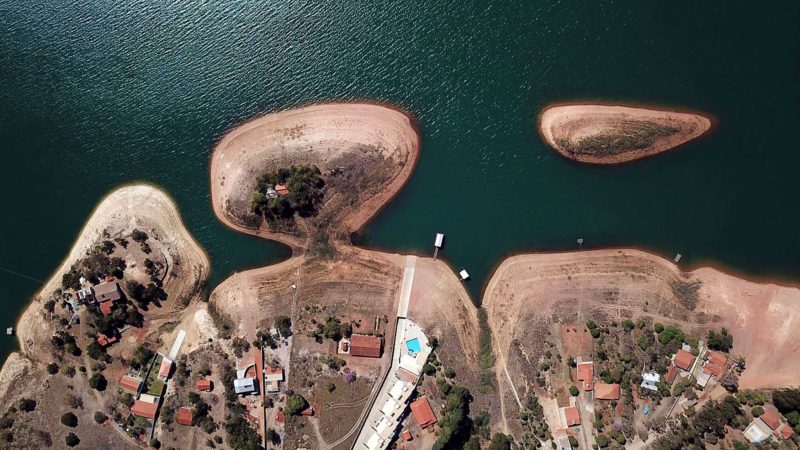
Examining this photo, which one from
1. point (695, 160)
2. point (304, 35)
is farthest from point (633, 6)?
point (304, 35)

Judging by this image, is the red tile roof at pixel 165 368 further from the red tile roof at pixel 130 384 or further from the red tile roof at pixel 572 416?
the red tile roof at pixel 572 416

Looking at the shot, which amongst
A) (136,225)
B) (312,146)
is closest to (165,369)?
(136,225)

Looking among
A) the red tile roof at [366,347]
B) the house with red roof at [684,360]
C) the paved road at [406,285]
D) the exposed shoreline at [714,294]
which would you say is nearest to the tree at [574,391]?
the exposed shoreline at [714,294]

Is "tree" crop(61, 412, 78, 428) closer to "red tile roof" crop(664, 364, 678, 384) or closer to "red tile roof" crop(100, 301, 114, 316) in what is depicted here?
"red tile roof" crop(100, 301, 114, 316)

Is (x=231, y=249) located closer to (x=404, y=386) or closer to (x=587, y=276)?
(x=404, y=386)

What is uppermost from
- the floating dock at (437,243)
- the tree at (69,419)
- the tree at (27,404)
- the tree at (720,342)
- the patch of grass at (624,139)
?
the patch of grass at (624,139)

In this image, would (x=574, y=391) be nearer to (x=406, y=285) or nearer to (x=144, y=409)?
(x=406, y=285)

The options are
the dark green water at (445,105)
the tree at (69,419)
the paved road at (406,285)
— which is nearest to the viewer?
the tree at (69,419)

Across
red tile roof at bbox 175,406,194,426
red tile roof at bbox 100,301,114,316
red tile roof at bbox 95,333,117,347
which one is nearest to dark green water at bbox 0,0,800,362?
red tile roof at bbox 100,301,114,316
